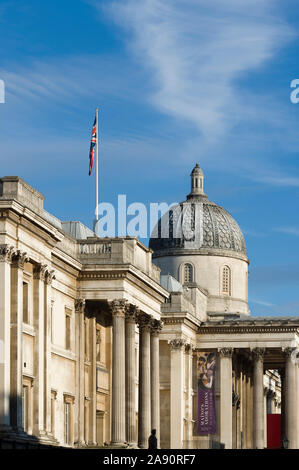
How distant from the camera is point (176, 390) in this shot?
119 meters

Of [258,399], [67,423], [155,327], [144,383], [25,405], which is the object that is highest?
[155,327]

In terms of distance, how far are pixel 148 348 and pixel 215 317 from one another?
107 feet

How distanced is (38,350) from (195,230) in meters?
61.3

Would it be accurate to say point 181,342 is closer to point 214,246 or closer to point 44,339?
point 214,246

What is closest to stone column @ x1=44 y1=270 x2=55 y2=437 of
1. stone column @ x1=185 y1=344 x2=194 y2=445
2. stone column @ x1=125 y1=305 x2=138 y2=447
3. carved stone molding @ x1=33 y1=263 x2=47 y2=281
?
carved stone molding @ x1=33 y1=263 x2=47 y2=281

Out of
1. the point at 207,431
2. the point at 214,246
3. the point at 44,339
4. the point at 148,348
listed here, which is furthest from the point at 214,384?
the point at 44,339

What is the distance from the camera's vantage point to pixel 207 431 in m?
123

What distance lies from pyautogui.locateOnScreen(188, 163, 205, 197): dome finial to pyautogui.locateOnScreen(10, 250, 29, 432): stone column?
6811 centimetres

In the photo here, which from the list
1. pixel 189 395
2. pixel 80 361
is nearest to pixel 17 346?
pixel 80 361

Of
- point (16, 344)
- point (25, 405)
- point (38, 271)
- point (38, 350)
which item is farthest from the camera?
point (38, 271)

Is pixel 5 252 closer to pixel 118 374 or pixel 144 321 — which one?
pixel 118 374

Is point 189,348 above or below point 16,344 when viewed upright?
above

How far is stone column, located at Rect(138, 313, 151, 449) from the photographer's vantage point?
3905 inches

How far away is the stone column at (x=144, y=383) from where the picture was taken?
3905 inches
